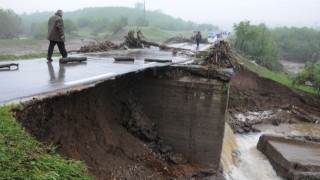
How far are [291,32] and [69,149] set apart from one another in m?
78.3

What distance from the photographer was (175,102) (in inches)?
414

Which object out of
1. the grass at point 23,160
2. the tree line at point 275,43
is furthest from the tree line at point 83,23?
the grass at point 23,160

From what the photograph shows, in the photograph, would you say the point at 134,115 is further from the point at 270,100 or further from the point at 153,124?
the point at 270,100

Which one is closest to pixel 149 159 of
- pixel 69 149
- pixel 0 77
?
pixel 69 149

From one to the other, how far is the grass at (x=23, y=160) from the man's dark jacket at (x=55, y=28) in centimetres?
586

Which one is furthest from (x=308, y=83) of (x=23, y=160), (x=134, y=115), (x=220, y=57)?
(x=23, y=160)

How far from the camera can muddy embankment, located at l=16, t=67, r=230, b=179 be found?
26.5 feet

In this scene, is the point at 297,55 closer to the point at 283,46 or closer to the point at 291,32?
the point at 283,46

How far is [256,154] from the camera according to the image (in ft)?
46.6

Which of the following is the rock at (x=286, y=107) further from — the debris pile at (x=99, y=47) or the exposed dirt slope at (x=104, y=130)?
the exposed dirt slope at (x=104, y=130)

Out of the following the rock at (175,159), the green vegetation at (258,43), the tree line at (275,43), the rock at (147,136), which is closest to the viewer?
the rock at (175,159)

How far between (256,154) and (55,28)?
1169 centimetres

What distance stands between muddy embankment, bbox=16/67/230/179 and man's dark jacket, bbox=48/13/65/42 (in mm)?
Result: 2849

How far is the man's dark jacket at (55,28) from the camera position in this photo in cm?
970
